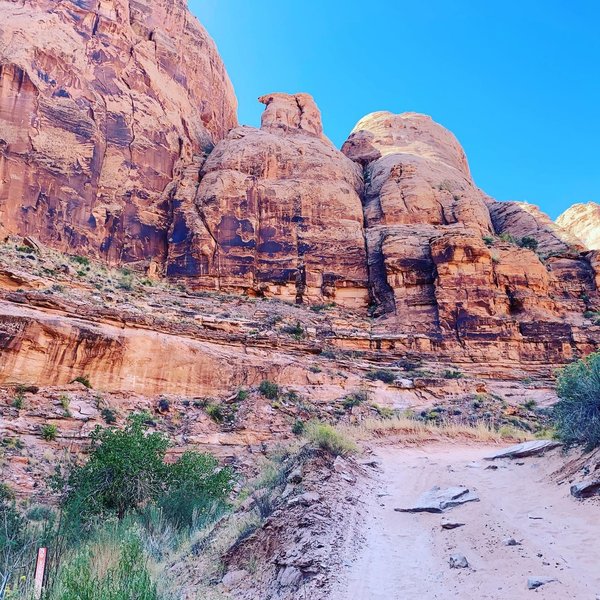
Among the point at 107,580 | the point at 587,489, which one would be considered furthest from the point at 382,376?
the point at 107,580

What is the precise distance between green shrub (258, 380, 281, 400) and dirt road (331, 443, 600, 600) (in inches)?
529

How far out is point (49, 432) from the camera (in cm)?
1475

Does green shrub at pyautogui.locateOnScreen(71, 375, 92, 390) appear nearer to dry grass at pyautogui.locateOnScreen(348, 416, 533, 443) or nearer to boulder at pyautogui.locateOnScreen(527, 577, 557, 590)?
dry grass at pyautogui.locateOnScreen(348, 416, 533, 443)

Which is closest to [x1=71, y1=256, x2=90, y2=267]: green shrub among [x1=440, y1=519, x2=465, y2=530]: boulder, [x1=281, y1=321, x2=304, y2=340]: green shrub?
[x1=281, y1=321, x2=304, y2=340]: green shrub

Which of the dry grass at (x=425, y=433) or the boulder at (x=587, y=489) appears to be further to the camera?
the dry grass at (x=425, y=433)

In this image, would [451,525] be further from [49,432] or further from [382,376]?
[382,376]

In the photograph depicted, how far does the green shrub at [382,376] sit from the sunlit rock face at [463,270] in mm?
6277

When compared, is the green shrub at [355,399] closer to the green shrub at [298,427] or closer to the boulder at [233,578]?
the green shrub at [298,427]

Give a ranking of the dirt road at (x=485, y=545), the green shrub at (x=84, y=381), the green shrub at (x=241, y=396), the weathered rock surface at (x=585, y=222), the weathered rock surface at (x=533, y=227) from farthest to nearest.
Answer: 1. the weathered rock surface at (x=585, y=222)
2. the weathered rock surface at (x=533, y=227)
3. the green shrub at (x=241, y=396)
4. the green shrub at (x=84, y=381)
5. the dirt road at (x=485, y=545)

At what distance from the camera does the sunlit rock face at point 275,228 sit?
115 feet

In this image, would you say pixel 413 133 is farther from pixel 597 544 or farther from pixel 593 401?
pixel 597 544

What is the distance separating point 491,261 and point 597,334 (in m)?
8.55

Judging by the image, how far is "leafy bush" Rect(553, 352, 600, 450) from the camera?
22.3ft

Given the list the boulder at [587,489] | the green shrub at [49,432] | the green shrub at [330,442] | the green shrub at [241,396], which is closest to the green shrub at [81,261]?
the green shrub at [241,396]
